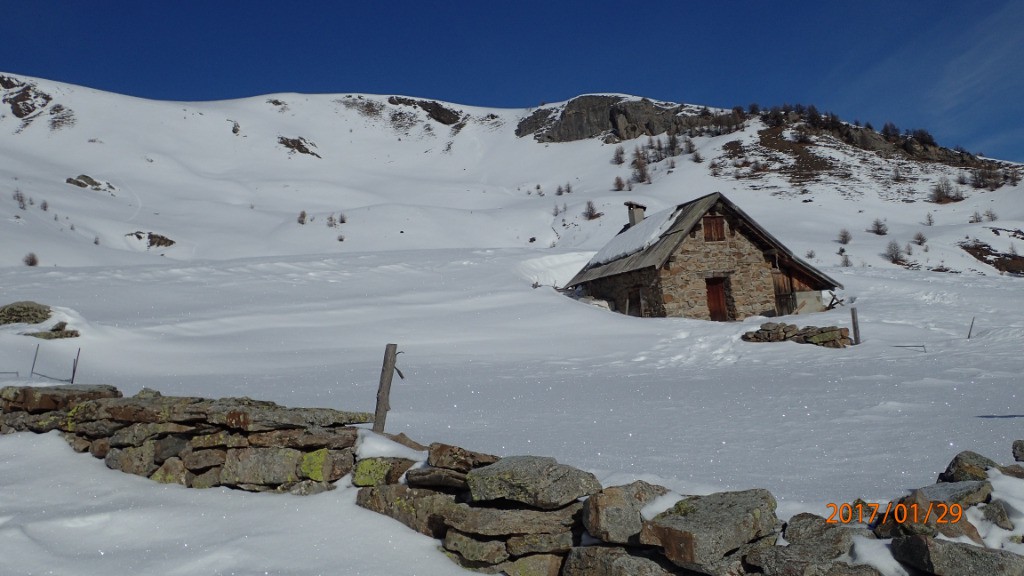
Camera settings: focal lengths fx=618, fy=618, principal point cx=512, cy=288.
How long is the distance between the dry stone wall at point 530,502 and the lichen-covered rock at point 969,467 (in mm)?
11

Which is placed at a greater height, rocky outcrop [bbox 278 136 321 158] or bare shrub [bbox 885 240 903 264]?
rocky outcrop [bbox 278 136 321 158]

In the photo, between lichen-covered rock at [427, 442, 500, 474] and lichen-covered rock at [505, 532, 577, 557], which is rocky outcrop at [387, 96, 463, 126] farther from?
lichen-covered rock at [505, 532, 577, 557]

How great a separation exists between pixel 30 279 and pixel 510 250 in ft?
71.5

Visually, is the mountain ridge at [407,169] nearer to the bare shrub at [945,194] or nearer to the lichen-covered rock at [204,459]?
the bare shrub at [945,194]

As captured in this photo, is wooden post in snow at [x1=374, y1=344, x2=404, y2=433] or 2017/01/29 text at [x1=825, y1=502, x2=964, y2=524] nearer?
2017/01/29 text at [x1=825, y1=502, x2=964, y2=524]

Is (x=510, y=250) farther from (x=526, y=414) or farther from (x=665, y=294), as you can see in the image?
(x=526, y=414)

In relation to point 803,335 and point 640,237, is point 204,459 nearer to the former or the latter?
point 803,335

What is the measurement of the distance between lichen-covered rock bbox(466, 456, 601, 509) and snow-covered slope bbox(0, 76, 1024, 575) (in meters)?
0.64

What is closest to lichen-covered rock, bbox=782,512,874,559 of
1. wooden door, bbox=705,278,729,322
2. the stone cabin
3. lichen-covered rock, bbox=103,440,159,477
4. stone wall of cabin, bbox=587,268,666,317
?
lichen-covered rock, bbox=103,440,159,477

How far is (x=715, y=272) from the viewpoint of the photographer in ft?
75.2

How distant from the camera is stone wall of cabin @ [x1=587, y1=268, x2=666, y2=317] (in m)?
22.5

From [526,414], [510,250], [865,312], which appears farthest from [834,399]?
[510,250]

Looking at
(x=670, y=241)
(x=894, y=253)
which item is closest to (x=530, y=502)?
(x=670, y=241)

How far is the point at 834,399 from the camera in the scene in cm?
969
